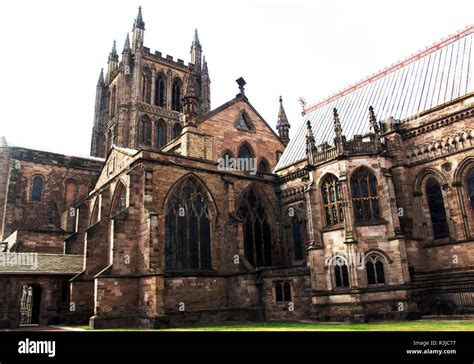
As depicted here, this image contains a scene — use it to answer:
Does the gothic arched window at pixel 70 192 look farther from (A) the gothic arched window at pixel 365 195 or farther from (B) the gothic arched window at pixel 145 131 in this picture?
(A) the gothic arched window at pixel 365 195

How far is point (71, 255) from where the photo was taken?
27.2 meters

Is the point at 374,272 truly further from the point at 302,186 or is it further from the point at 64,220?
the point at 64,220

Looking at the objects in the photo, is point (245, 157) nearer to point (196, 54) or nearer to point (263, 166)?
point (263, 166)

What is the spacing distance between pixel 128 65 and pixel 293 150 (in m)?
31.0

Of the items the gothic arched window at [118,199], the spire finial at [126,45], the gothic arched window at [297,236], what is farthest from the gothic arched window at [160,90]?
the gothic arched window at [297,236]

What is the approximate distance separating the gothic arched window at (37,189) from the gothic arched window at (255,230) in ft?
66.5

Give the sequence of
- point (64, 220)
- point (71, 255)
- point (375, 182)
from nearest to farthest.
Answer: point (375, 182), point (71, 255), point (64, 220)

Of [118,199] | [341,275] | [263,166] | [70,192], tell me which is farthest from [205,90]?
[341,275]

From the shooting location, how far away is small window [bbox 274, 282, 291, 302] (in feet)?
74.0

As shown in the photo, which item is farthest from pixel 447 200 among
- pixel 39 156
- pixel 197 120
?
pixel 39 156

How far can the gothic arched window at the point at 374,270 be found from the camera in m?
19.9

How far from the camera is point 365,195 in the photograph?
21.6 m

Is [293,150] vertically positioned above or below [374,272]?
above

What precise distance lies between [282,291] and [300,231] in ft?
19.8
